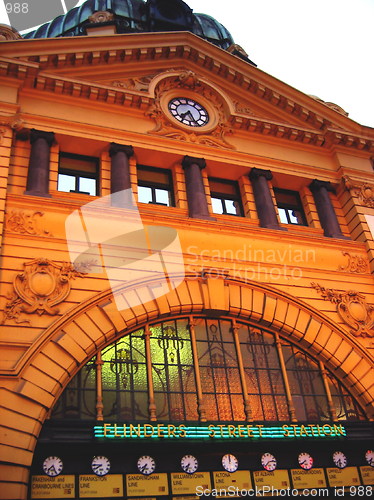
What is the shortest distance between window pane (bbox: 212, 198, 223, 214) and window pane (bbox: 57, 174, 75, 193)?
568 cm

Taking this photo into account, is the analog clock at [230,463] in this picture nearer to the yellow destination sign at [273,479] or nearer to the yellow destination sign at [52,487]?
the yellow destination sign at [273,479]

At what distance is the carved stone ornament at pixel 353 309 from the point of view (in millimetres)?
19031

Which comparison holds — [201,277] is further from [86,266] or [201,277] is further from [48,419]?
[48,419]

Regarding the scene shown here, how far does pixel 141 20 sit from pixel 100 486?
29973mm

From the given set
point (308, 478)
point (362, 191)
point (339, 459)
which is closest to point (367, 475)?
point (339, 459)

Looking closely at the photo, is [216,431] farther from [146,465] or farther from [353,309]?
[353,309]

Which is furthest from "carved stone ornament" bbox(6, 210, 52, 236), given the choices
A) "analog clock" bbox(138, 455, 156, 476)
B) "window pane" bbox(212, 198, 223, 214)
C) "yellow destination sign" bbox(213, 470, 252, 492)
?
"yellow destination sign" bbox(213, 470, 252, 492)

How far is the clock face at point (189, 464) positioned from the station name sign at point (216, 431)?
687 mm

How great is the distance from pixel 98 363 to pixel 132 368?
1106 mm

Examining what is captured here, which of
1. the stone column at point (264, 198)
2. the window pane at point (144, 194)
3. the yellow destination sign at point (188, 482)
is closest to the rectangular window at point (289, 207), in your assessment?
the stone column at point (264, 198)

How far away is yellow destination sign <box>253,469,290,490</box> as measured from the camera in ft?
51.0

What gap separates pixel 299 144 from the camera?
24.0 meters

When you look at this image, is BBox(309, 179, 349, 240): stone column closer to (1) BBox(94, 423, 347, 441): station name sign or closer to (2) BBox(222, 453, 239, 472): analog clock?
(1) BBox(94, 423, 347, 441): station name sign

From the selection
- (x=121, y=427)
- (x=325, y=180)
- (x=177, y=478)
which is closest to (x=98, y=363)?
(x=121, y=427)
